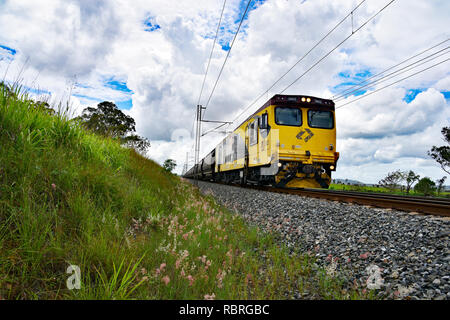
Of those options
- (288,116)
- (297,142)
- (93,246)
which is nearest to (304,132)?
(297,142)

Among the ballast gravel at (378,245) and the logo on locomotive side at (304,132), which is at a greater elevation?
the logo on locomotive side at (304,132)

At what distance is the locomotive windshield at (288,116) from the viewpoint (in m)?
10.3

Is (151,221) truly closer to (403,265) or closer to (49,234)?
(49,234)

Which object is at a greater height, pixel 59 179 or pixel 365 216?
pixel 59 179

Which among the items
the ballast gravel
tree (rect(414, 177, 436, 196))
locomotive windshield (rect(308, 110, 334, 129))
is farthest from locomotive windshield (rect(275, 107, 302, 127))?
tree (rect(414, 177, 436, 196))

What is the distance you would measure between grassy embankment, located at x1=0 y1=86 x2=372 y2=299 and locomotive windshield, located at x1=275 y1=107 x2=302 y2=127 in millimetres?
6956

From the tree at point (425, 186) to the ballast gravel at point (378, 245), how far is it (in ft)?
61.6

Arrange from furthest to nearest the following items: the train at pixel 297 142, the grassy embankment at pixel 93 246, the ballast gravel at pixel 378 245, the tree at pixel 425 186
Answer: the tree at pixel 425 186 < the train at pixel 297 142 < the ballast gravel at pixel 378 245 < the grassy embankment at pixel 93 246

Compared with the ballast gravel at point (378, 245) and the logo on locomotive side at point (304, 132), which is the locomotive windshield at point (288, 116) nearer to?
the logo on locomotive side at point (304, 132)

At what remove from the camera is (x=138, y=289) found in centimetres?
194

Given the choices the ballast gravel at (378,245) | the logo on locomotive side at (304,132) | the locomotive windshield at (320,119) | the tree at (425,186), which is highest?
the locomotive windshield at (320,119)

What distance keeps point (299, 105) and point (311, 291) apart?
9175 mm

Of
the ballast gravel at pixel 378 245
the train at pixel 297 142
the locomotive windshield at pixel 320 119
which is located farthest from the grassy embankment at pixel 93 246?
the locomotive windshield at pixel 320 119
